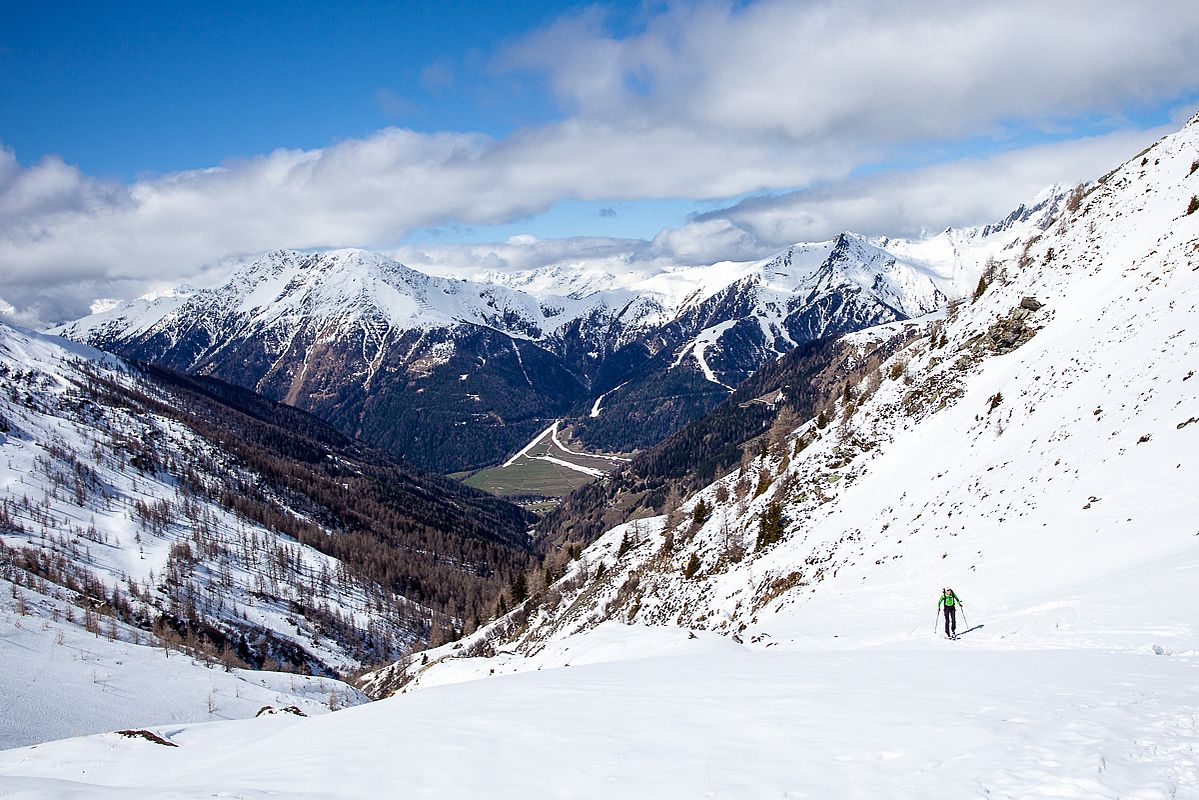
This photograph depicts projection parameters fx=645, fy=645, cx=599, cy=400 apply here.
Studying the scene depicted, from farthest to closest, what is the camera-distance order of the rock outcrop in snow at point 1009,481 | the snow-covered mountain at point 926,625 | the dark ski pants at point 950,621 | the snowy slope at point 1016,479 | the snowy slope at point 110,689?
the snowy slope at point 110,689
the rock outcrop in snow at point 1009,481
the snowy slope at point 1016,479
the dark ski pants at point 950,621
the snow-covered mountain at point 926,625

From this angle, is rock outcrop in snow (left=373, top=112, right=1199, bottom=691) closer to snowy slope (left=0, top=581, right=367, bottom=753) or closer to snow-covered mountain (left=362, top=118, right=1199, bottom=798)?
snow-covered mountain (left=362, top=118, right=1199, bottom=798)

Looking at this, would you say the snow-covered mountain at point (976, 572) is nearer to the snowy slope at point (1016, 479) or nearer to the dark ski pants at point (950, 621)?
the snowy slope at point (1016, 479)

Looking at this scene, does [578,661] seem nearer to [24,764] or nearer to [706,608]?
[706,608]

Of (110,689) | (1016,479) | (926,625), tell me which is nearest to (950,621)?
(926,625)

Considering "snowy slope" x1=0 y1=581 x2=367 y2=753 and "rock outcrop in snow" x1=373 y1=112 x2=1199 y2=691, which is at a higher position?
"rock outcrop in snow" x1=373 y1=112 x2=1199 y2=691

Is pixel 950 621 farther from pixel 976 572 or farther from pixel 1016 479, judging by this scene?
pixel 1016 479

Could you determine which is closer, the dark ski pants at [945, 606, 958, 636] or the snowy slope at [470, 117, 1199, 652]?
the dark ski pants at [945, 606, 958, 636]

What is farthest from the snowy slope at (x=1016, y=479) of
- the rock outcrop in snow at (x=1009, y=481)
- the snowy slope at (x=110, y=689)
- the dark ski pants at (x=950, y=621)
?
the snowy slope at (x=110, y=689)

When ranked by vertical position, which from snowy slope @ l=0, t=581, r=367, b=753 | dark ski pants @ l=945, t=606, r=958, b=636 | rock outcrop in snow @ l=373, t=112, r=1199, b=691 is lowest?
snowy slope @ l=0, t=581, r=367, b=753

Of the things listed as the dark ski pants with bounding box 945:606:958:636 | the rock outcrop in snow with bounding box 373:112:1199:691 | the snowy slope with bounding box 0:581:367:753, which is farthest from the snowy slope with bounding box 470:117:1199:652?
the snowy slope with bounding box 0:581:367:753

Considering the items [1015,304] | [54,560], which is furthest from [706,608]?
[54,560]

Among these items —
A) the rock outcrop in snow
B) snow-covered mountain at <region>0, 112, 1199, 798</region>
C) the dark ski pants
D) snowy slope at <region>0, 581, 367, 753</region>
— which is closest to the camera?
snow-covered mountain at <region>0, 112, 1199, 798</region>

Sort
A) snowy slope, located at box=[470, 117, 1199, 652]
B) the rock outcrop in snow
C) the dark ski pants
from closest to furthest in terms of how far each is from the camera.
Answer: the dark ski pants, snowy slope, located at box=[470, 117, 1199, 652], the rock outcrop in snow

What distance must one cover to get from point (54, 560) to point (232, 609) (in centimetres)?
3626
